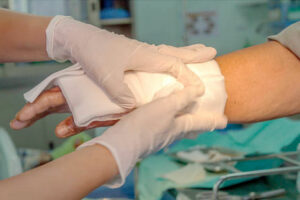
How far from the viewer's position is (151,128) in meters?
0.60

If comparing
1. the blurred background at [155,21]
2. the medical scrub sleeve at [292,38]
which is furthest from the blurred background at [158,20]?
the medical scrub sleeve at [292,38]

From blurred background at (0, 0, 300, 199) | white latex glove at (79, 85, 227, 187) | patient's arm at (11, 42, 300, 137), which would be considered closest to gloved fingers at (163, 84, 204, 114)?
white latex glove at (79, 85, 227, 187)

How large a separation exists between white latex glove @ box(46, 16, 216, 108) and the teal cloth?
67 cm

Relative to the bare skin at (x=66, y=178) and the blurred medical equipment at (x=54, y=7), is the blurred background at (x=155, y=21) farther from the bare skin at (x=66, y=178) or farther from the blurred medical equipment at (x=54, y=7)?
the bare skin at (x=66, y=178)

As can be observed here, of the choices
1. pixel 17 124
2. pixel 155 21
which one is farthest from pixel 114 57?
pixel 155 21

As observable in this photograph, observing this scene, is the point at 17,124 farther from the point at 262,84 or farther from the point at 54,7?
the point at 54,7

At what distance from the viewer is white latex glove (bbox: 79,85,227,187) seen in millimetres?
559

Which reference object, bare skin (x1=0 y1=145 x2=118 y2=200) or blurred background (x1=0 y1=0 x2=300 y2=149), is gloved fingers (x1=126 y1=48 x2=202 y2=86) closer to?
bare skin (x1=0 y1=145 x2=118 y2=200)

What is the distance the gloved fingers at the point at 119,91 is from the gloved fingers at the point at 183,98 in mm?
82

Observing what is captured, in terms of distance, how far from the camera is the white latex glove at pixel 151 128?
559mm

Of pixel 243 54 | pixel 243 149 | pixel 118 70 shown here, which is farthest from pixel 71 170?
pixel 243 149

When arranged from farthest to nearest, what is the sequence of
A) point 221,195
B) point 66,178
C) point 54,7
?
1. point 54,7
2. point 221,195
3. point 66,178

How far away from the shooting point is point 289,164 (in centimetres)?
118

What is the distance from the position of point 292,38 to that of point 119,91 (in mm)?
437
